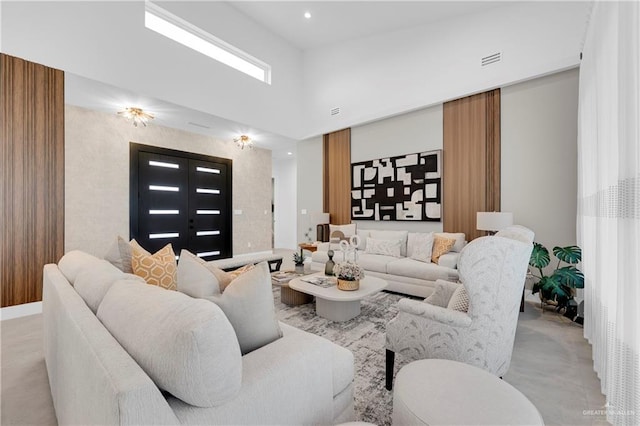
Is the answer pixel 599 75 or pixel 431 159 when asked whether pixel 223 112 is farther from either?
pixel 599 75

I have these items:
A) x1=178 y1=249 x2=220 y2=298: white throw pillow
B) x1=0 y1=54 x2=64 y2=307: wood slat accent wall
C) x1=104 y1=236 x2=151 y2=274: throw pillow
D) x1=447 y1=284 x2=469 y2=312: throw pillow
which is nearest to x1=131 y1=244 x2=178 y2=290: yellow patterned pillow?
x1=104 y1=236 x2=151 y2=274: throw pillow

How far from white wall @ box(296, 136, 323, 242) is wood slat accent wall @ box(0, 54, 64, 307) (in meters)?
4.31

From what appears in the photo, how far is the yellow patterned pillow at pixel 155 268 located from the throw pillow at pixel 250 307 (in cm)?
116

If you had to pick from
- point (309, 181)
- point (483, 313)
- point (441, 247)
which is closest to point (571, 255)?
point (441, 247)

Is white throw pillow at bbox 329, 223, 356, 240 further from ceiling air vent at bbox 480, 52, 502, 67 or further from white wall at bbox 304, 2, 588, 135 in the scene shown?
ceiling air vent at bbox 480, 52, 502, 67

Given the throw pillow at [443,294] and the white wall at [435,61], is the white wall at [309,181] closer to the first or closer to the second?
the white wall at [435,61]

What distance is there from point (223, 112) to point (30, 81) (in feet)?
7.92

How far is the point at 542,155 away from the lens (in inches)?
144

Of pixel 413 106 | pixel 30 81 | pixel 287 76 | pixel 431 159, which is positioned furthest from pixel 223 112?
pixel 431 159

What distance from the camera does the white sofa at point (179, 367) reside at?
0.69 metres

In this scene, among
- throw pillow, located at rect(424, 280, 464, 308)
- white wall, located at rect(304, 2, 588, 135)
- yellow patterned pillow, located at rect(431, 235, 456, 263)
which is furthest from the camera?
yellow patterned pillow, located at rect(431, 235, 456, 263)

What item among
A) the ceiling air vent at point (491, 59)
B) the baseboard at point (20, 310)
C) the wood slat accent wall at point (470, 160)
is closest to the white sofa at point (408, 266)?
the wood slat accent wall at point (470, 160)

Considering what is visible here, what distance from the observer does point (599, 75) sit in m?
2.10

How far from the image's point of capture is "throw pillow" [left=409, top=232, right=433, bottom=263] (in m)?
4.01
